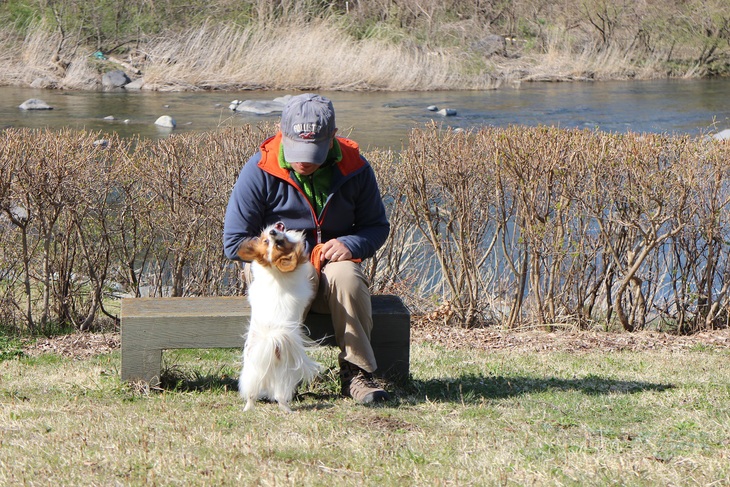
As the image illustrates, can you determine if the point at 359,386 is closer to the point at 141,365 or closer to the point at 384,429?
the point at 384,429

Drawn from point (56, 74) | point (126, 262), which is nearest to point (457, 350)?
point (126, 262)

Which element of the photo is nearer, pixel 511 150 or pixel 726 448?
pixel 726 448

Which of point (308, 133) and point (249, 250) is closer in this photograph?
point (249, 250)

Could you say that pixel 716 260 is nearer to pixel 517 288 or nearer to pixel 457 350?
pixel 517 288

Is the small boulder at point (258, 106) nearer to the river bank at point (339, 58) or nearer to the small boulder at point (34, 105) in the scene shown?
the river bank at point (339, 58)

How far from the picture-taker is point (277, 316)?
14.3 feet

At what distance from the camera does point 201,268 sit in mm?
7758

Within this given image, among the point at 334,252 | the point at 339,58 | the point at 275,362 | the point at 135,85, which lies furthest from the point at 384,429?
the point at 339,58

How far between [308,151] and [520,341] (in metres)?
3.44

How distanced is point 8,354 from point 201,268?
186 cm

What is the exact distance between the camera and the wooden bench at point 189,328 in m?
4.73

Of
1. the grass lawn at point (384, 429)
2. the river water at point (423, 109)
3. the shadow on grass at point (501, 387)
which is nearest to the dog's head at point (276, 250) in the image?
the grass lawn at point (384, 429)

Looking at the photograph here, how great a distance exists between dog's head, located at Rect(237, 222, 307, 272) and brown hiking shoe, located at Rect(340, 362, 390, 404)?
0.75m

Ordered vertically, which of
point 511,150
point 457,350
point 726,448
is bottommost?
point 457,350
